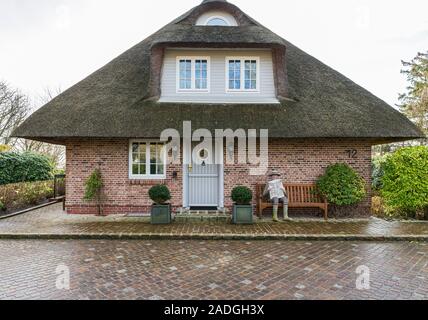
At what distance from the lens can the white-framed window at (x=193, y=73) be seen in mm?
10055

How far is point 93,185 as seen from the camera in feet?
29.6

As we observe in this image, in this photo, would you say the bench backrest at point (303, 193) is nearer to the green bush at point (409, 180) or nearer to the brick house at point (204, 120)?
the brick house at point (204, 120)

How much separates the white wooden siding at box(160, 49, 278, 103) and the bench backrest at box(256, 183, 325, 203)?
11.3 ft

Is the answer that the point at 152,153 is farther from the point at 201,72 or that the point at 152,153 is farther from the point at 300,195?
the point at 300,195

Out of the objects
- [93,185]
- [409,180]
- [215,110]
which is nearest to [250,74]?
[215,110]

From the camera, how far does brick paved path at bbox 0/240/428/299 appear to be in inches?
155

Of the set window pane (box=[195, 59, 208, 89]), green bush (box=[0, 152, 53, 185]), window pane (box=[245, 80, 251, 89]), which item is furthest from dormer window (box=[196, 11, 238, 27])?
green bush (box=[0, 152, 53, 185])

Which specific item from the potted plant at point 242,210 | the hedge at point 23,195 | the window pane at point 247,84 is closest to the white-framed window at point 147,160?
the potted plant at point 242,210

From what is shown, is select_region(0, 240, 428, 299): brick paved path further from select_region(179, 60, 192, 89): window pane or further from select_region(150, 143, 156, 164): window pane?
select_region(179, 60, 192, 89): window pane

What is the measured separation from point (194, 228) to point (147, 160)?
11.3ft

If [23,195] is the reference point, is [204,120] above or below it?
above

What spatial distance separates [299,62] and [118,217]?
33.4 ft

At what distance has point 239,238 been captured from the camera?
6.81 m
